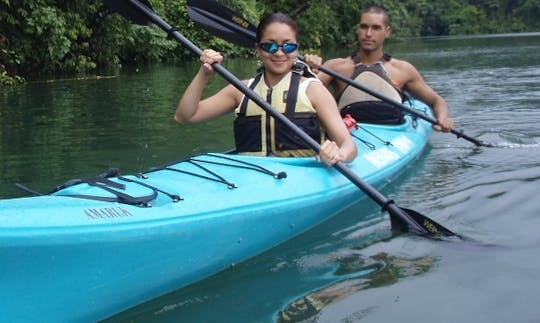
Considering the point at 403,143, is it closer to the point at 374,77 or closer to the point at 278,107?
the point at 374,77

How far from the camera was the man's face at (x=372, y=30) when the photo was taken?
5.11 m

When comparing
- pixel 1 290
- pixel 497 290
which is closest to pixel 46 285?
pixel 1 290

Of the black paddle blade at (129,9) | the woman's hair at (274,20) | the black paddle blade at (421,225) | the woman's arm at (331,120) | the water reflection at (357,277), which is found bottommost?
the water reflection at (357,277)

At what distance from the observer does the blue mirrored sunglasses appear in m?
3.46

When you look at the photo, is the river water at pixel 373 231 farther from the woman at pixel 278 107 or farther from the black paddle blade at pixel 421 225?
the woman at pixel 278 107

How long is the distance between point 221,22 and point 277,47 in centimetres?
122

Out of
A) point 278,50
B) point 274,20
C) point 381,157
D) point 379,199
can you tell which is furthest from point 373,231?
point 274,20

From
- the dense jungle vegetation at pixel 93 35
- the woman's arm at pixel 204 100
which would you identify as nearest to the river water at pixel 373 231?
the woman's arm at pixel 204 100

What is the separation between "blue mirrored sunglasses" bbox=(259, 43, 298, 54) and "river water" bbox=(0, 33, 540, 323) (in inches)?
39.3

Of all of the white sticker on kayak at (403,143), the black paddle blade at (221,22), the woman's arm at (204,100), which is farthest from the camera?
the white sticker on kayak at (403,143)

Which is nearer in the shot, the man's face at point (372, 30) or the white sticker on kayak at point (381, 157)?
the white sticker on kayak at point (381, 157)

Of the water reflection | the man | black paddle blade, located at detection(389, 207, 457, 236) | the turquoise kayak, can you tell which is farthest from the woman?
the man

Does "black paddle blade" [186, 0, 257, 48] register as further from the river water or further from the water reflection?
the water reflection

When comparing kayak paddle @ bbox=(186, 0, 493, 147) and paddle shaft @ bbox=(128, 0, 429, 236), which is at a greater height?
kayak paddle @ bbox=(186, 0, 493, 147)
